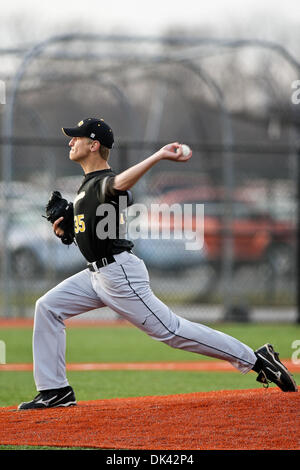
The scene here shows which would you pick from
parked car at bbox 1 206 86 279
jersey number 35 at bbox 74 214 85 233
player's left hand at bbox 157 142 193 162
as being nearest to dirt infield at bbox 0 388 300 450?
jersey number 35 at bbox 74 214 85 233

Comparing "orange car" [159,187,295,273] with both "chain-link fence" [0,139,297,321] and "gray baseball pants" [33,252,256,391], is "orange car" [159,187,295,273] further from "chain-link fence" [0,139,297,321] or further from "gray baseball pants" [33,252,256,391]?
"gray baseball pants" [33,252,256,391]

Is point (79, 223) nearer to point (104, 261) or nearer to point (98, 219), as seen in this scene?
point (98, 219)

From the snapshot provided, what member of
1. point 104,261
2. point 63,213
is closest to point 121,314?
point 104,261

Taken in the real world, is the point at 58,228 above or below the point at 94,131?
below

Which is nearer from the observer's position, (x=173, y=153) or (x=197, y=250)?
(x=173, y=153)

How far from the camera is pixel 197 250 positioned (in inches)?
661

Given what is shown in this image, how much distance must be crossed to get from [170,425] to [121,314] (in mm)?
1243

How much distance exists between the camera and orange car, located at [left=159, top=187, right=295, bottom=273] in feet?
54.6

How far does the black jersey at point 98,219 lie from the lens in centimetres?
612

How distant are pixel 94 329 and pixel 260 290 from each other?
13.5 ft

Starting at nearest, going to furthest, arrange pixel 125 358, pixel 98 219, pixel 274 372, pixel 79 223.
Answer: pixel 98 219, pixel 79 223, pixel 274 372, pixel 125 358

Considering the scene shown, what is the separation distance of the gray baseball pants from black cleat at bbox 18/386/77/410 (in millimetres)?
43

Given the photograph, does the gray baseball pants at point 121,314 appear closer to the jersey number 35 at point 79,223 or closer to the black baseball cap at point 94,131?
the jersey number 35 at point 79,223

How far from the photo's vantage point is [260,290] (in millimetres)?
17328
